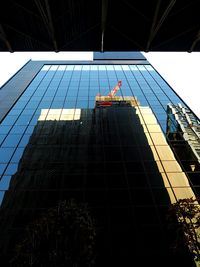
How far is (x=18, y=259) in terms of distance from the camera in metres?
11.4

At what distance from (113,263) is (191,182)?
870 cm

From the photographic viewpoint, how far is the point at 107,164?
21.0 meters
